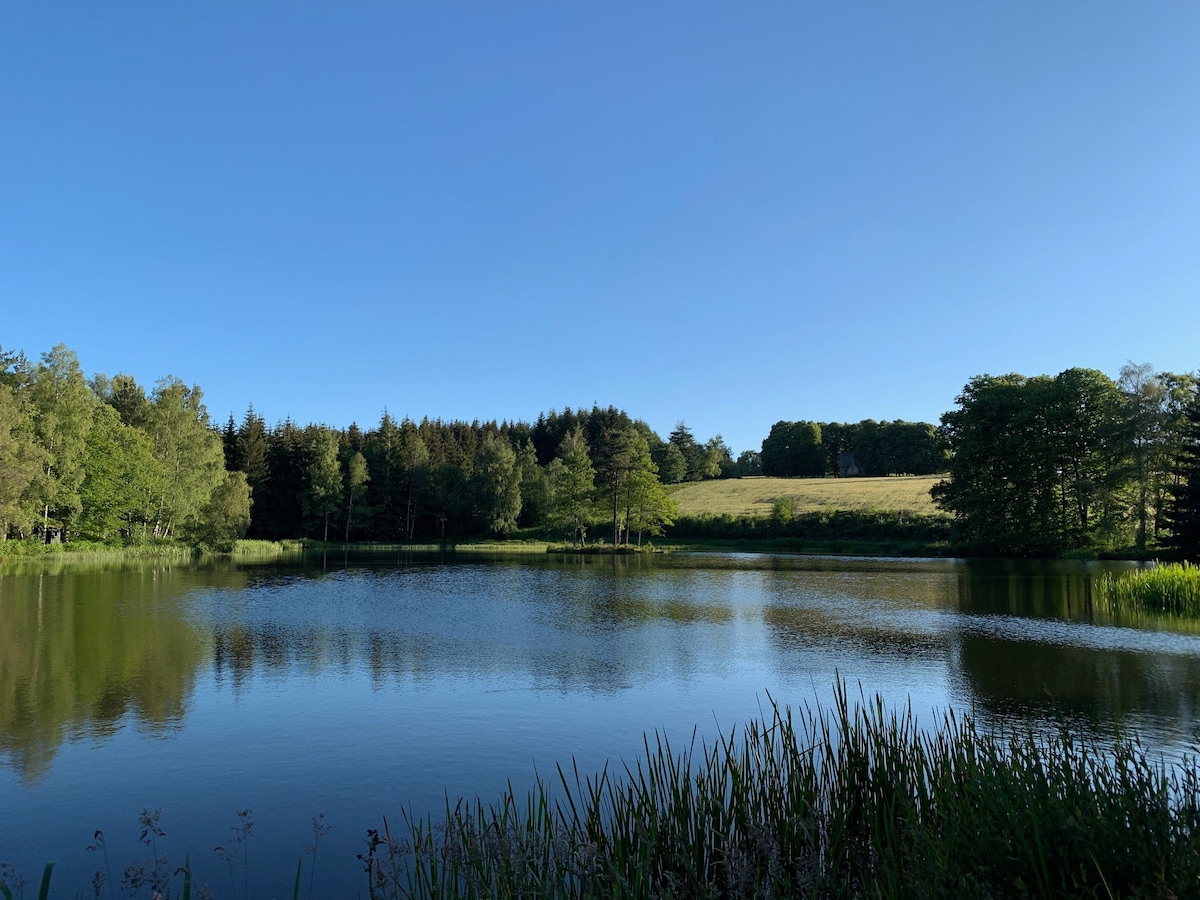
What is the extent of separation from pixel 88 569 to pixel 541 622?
29.8 metres

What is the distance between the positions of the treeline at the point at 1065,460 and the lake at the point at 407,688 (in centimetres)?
2141

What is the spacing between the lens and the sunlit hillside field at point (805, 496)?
67.3 metres

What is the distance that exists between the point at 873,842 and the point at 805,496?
71410mm

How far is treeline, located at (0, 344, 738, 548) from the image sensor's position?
47.8 meters

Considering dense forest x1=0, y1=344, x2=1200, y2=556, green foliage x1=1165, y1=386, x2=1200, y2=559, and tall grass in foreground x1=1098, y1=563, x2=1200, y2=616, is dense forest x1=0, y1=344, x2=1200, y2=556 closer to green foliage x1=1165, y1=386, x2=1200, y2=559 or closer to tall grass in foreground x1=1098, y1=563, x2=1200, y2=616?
green foliage x1=1165, y1=386, x2=1200, y2=559

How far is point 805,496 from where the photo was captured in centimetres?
7512

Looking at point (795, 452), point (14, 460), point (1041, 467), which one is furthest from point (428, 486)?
point (1041, 467)

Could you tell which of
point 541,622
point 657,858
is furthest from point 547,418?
Answer: point 657,858

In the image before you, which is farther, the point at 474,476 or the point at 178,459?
the point at 474,476

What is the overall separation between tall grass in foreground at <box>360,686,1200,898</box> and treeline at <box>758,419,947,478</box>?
10319cm

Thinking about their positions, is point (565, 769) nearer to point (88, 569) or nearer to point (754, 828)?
point (754, 828)

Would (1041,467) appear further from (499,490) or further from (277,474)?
(277,474)

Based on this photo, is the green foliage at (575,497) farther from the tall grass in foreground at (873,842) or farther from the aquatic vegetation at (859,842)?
the tall grass in foreground at (873,842)

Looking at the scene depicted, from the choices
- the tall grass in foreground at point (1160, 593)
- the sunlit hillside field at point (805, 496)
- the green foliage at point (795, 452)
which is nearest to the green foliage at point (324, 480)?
the sunlit hillside field at point (805, 496)
